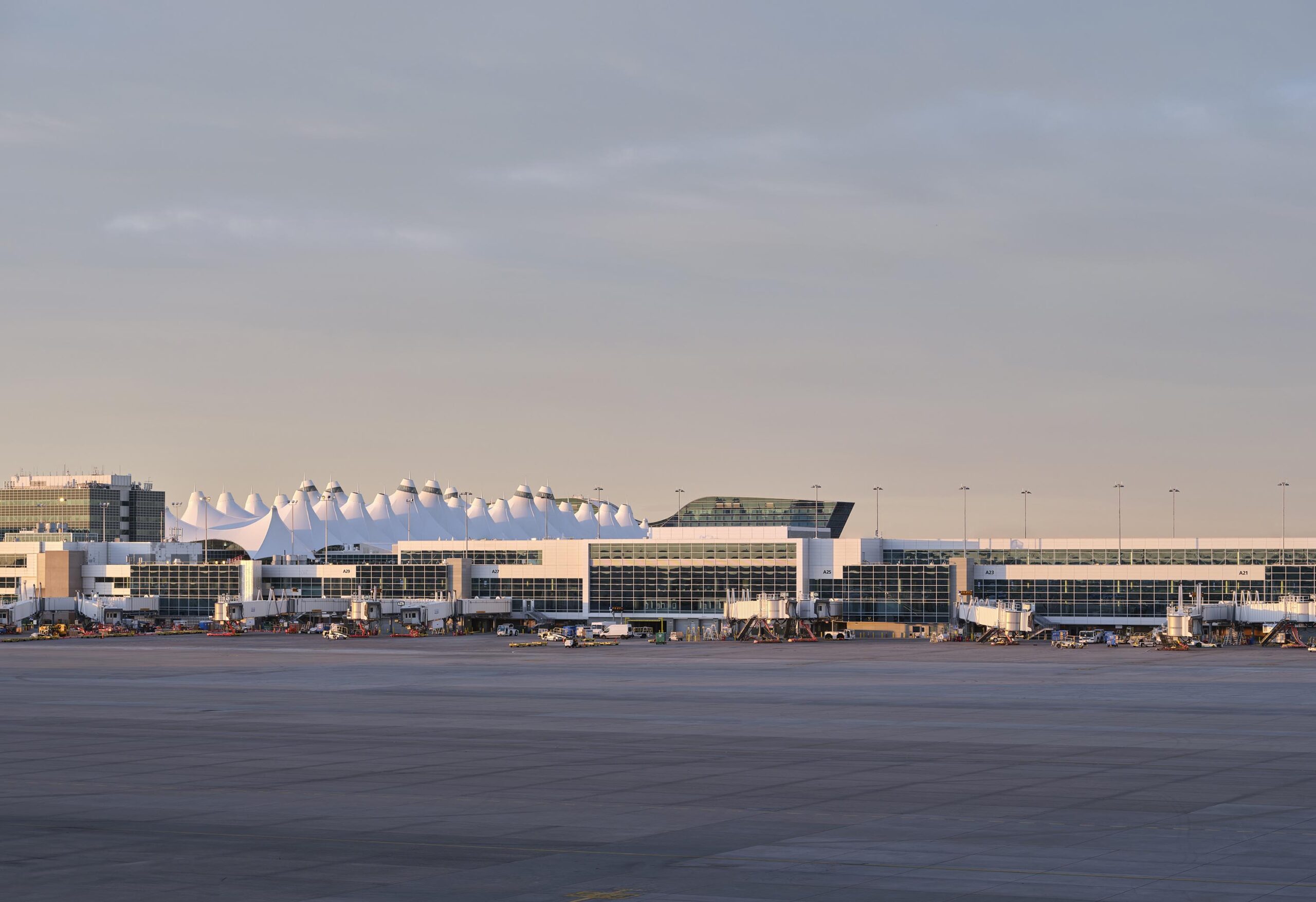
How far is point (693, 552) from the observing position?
186 metres

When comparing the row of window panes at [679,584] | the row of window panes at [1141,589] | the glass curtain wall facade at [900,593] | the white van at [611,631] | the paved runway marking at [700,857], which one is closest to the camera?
the paved runway marking at [700,857]

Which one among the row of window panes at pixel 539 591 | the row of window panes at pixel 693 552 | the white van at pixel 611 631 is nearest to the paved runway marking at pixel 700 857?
the white van at pixel 611 631

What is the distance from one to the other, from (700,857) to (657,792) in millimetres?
8947

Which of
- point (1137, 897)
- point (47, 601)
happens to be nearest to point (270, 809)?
point (1137, 897)

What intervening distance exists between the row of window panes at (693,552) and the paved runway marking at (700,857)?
498 feet

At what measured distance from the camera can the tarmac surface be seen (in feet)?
86.5

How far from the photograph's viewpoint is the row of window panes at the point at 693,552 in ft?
599

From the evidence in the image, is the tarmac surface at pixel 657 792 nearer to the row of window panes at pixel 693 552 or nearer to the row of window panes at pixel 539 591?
the row of window panes at pixel 693 552

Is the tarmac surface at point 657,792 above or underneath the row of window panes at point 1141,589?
underneath

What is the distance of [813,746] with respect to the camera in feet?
159

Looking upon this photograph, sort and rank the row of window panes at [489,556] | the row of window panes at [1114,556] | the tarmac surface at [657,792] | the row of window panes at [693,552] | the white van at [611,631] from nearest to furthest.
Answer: the tarmac surface at [657,792] → the white van at [611,631] → the row of window panes at [1114,556] → the row of window panes at [693,552] → the row of window panes at [489,556]

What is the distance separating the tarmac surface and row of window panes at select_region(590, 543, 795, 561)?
334 ft

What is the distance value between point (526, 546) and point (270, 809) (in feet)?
520

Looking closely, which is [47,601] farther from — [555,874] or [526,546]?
[555,874]
